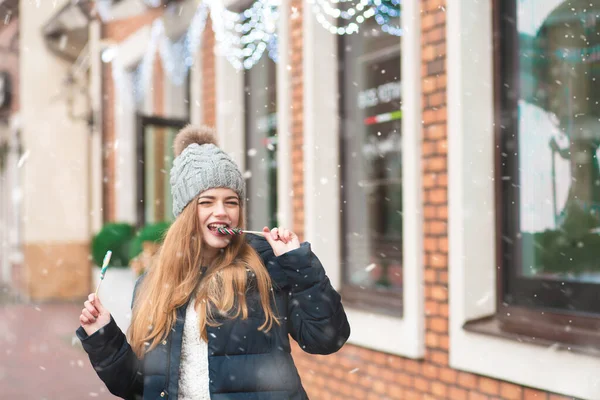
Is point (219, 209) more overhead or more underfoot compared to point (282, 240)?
more overhead

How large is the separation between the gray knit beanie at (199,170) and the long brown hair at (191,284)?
2.5 inches

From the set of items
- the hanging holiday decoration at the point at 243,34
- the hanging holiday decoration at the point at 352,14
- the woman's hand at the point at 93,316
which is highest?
the hanging holiday decoration at the point at 243,34

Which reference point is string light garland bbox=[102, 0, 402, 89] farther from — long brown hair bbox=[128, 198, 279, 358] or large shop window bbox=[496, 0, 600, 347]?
long brown hair bbox=[128, 198, 279, 358]

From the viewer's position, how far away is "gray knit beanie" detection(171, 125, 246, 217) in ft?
7.47

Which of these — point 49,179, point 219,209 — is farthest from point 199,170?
point 49,179

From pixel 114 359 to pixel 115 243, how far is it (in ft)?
18.8

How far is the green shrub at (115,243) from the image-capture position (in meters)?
7.38

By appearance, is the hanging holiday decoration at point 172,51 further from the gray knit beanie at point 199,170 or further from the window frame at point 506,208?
the gray knit beanie at point 199,170

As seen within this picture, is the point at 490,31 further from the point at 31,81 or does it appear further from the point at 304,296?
the point at 31,81

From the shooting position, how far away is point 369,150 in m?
5.03

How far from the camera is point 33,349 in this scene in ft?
24.1

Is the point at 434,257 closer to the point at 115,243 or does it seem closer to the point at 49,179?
the point at 115,243

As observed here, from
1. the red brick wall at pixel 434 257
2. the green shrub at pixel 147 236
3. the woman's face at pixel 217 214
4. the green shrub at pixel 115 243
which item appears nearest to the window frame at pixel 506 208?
the red brick wall at pixel 434 257

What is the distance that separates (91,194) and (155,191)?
3074mm
